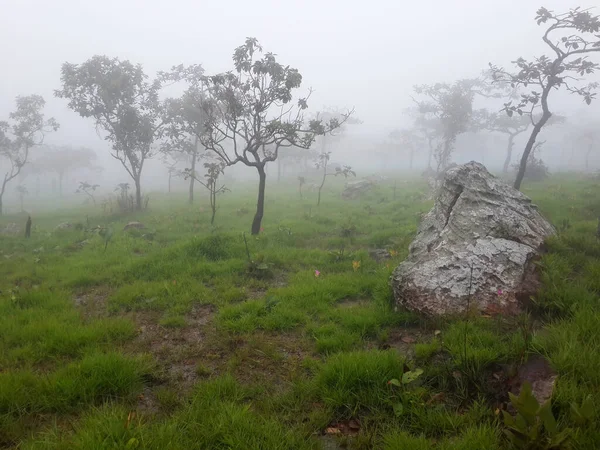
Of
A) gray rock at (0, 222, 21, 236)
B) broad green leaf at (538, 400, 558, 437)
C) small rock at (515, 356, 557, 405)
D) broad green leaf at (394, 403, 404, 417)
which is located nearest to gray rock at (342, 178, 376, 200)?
gray rock at (0, 222, 21, 236)

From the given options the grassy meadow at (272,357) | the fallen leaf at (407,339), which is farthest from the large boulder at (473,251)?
the fallen leaf at (407,339)

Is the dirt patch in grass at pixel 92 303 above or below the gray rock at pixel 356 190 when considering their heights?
below

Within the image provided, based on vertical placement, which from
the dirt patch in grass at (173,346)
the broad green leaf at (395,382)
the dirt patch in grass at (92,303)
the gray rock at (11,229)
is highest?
the broad green leaf at (395,382)

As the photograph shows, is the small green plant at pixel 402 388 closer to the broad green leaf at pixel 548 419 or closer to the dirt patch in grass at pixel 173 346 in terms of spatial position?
the broad green leaf at pixel 548 419

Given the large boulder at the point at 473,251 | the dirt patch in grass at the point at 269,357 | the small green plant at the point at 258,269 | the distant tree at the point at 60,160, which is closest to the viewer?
the dirt patch in grass at the point at 269,357

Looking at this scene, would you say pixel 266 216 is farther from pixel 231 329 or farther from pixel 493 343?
pixel 493 343

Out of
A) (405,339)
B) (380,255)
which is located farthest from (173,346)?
(380,255)

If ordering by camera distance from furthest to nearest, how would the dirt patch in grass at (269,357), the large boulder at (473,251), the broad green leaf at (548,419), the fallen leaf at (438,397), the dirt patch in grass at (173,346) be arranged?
the large boulder at (473,251), the dirt patch in grass at (269,357), the dirt patch in grass at (173,346), the fallen leaf at (438,397), the broad green leaf at (548,419)

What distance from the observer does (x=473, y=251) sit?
19.3 feet

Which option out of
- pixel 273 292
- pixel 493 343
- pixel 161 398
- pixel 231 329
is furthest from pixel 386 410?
pixel 273 292

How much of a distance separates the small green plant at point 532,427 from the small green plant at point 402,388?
99 cm

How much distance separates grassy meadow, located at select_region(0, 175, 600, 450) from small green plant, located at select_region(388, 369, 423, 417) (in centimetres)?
2

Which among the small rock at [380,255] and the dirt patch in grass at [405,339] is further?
the small rock at [380,255]

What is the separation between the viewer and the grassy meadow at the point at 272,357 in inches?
127
